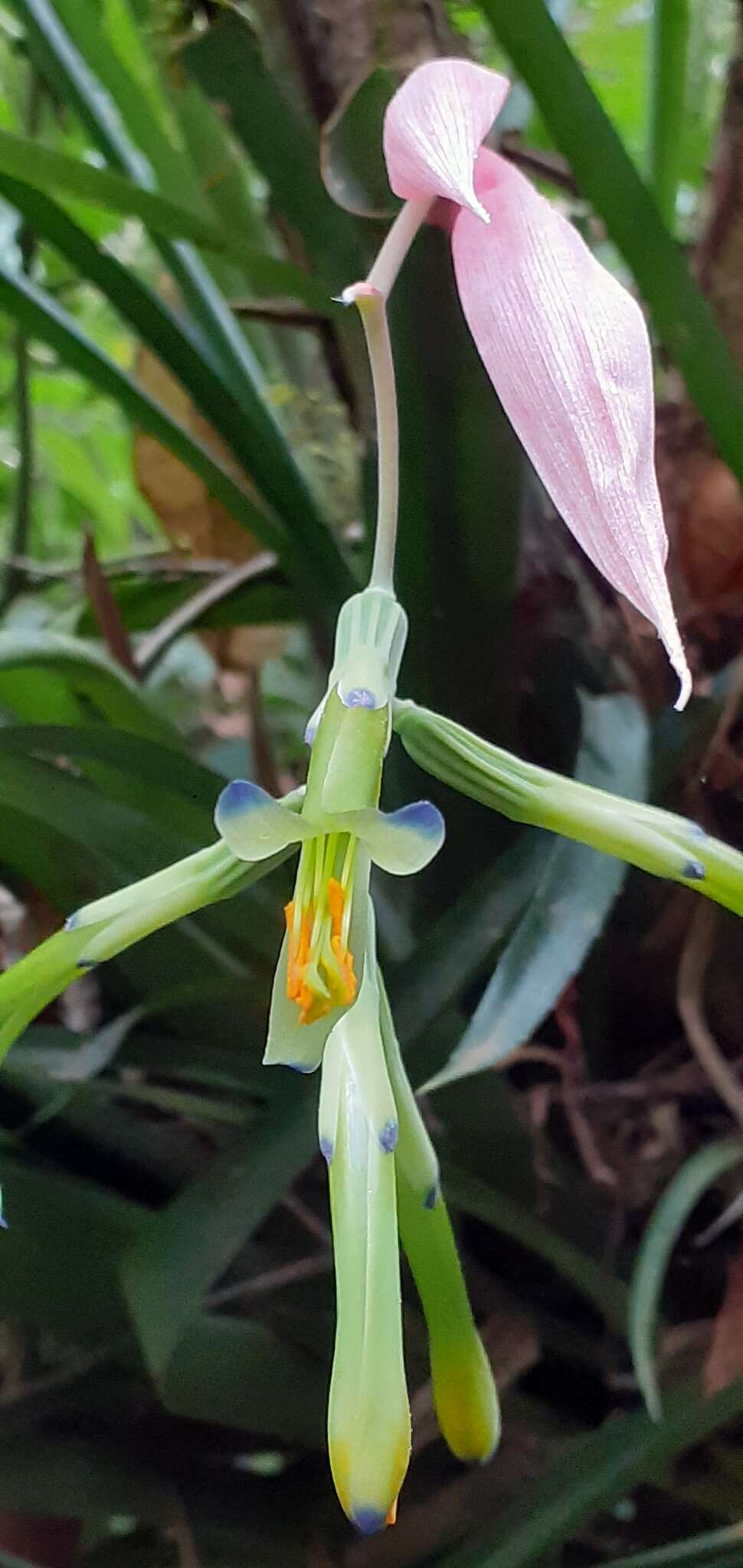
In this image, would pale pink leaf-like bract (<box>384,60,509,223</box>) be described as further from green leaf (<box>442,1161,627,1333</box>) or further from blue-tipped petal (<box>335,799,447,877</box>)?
green leaf (<box>442,1161,627,1333</box>)

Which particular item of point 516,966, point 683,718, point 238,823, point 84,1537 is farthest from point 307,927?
point 84,1537

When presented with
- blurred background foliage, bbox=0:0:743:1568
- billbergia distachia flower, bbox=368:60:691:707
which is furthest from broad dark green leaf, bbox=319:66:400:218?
billbergia distachia flower, bbox=368:60:691:707

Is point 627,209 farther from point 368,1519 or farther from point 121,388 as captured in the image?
point 368,1519

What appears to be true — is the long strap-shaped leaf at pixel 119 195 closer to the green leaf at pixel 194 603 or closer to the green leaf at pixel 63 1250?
the green leaf at pixel 194 603

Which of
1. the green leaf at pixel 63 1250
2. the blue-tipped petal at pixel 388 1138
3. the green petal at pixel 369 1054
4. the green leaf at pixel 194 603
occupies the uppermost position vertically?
the green petal at pixel 369 1054

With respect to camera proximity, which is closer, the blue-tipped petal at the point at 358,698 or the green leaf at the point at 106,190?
the blue-tipped petal at the point at 358,698

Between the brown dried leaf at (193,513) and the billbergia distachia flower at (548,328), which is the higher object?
the billbergia distachia flower at (548,328)

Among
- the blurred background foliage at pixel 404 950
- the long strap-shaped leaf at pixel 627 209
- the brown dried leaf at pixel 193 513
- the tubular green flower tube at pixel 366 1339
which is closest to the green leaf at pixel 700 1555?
the blurred background foliage at pixel 404 950
